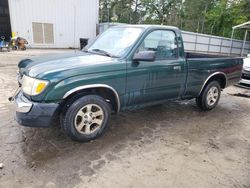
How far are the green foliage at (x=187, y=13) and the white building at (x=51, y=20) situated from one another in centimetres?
517

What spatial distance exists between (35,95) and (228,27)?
32.4m

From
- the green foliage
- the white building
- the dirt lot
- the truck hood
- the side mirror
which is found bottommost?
the dirt lot

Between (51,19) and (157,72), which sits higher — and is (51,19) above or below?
above

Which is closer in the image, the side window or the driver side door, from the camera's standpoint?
the driver side door

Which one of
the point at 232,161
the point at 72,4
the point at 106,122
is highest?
the point at 72,4

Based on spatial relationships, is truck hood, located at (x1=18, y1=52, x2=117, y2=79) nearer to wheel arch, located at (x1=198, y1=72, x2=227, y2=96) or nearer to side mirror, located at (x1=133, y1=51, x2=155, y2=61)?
side mirror, located at (x1=133, y1=51, x2=155, y2=61)

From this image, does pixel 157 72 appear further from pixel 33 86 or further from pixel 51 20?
pixel 51 20

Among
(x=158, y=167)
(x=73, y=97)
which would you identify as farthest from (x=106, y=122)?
(x=158, y=167)

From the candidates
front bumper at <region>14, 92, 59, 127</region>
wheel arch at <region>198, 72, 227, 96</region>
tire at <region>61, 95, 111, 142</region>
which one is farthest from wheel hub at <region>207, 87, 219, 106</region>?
front bumper at <region>14, 92, 59, 127</region>

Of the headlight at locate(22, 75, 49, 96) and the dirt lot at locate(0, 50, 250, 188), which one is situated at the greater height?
the headlight at locate(22, 75, 49, 96)

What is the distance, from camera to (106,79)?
343cm

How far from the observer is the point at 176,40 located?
4.41 m

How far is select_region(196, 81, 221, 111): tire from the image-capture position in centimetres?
514

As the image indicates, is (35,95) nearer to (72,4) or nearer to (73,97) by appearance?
(73,97)
